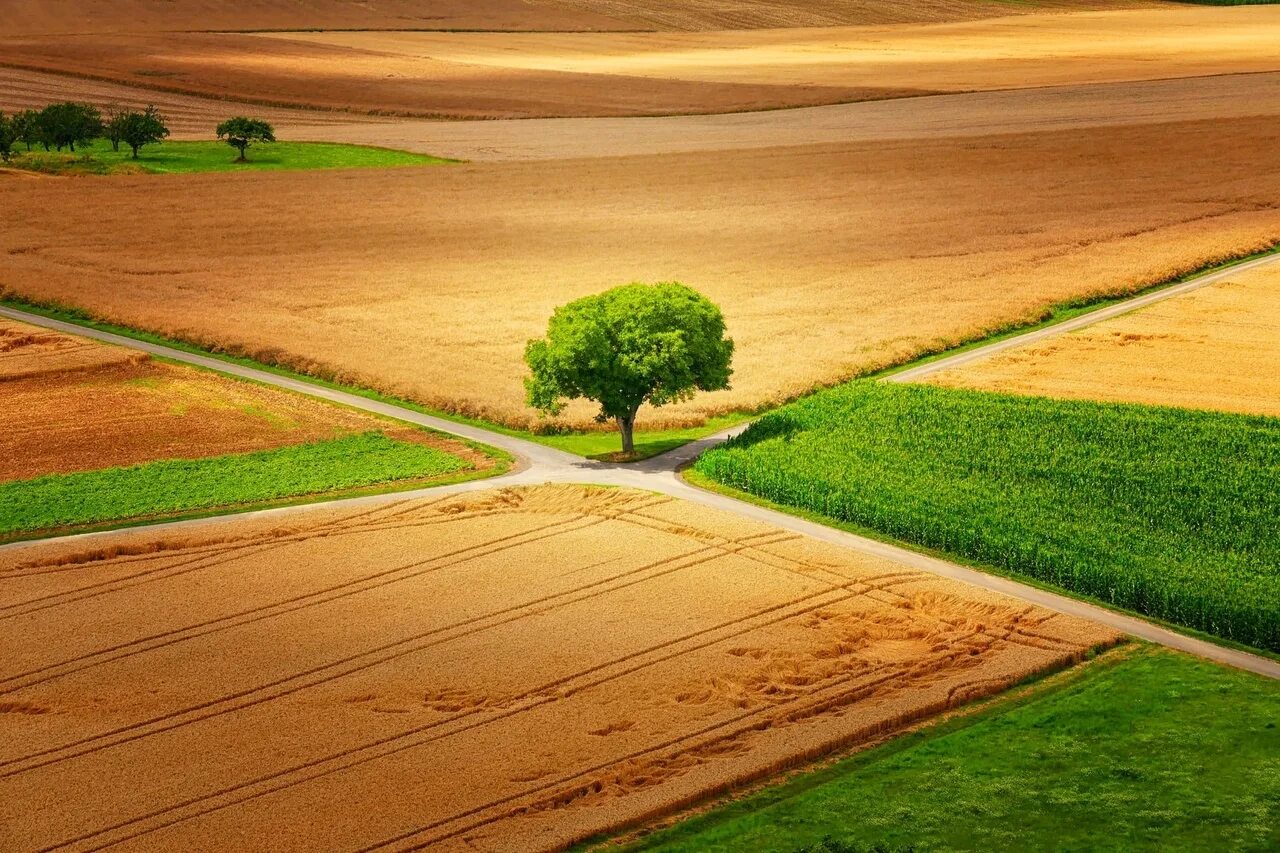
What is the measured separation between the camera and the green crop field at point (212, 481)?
40.4 metres

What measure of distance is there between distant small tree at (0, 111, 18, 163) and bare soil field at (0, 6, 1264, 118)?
19.9 meters

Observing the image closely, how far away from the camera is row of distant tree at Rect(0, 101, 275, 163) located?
97875mm

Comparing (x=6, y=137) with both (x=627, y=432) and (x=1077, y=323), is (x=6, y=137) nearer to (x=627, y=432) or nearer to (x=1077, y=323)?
(x=627, y=432)

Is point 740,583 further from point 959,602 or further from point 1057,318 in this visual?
point 1057,318

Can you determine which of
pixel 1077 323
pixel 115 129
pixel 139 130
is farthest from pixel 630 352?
pixel 115 129

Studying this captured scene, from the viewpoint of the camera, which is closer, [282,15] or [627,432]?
[627,432]

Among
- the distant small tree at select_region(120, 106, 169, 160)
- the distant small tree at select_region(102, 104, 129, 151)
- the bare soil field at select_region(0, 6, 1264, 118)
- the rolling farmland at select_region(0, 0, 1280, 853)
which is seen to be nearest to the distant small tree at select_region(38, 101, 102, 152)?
the distant small tree at select_region(102, 104, 129, 151)

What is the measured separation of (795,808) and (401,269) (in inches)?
1968

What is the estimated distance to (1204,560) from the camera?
34156mm

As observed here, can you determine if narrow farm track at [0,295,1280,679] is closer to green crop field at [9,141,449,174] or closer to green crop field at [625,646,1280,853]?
green crop field at [625,646,1280,853]

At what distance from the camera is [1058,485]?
39.5 m

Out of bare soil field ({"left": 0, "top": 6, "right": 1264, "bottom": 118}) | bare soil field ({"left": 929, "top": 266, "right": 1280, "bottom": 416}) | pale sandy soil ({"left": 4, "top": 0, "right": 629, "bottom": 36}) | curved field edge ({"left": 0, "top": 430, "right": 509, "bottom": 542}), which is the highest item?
pale sandy soil ({"left": 4, "top": 0, "right": 629, "bottom": 36})

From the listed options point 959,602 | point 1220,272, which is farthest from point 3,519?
point 1220,272

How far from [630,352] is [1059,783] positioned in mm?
21785
